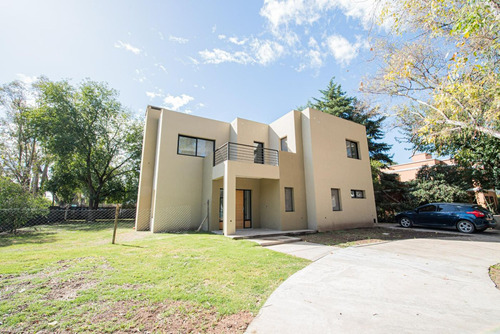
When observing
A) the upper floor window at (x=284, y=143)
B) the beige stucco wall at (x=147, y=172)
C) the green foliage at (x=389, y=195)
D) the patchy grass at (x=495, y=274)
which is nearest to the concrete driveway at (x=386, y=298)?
the patchy grass at (x=495, y=274)

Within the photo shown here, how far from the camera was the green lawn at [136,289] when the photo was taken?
2379 millimetres

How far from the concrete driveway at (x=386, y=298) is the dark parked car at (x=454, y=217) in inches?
219

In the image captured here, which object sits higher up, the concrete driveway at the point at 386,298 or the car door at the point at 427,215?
the car door at the point at 427,215

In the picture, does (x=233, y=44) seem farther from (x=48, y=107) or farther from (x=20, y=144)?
(x=20, y=144)

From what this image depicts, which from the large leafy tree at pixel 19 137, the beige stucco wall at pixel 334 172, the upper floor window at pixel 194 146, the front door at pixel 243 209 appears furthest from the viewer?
the large leafy tree at pixel 19 137

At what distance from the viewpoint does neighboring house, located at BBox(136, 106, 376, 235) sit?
10.2m

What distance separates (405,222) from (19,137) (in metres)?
30.8

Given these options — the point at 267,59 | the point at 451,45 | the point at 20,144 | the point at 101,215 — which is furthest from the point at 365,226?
the point at 20,144

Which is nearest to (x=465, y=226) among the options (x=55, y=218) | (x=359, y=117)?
(x=359, y=117)

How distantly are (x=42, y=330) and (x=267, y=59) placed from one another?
1100 cm

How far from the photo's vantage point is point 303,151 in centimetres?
1100

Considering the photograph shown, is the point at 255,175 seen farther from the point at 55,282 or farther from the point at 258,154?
the point at 55,282

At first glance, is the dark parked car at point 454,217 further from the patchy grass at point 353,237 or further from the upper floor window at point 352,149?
the upper floor window at point 352,149

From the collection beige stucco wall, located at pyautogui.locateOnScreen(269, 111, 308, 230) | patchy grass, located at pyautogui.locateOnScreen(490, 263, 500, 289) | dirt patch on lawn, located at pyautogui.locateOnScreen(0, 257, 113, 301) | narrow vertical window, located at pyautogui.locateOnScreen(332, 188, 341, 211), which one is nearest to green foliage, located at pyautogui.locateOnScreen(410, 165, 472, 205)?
narrow vertical window, located at pyautogui.locateOnScreen(332, 188, 341, 211)
